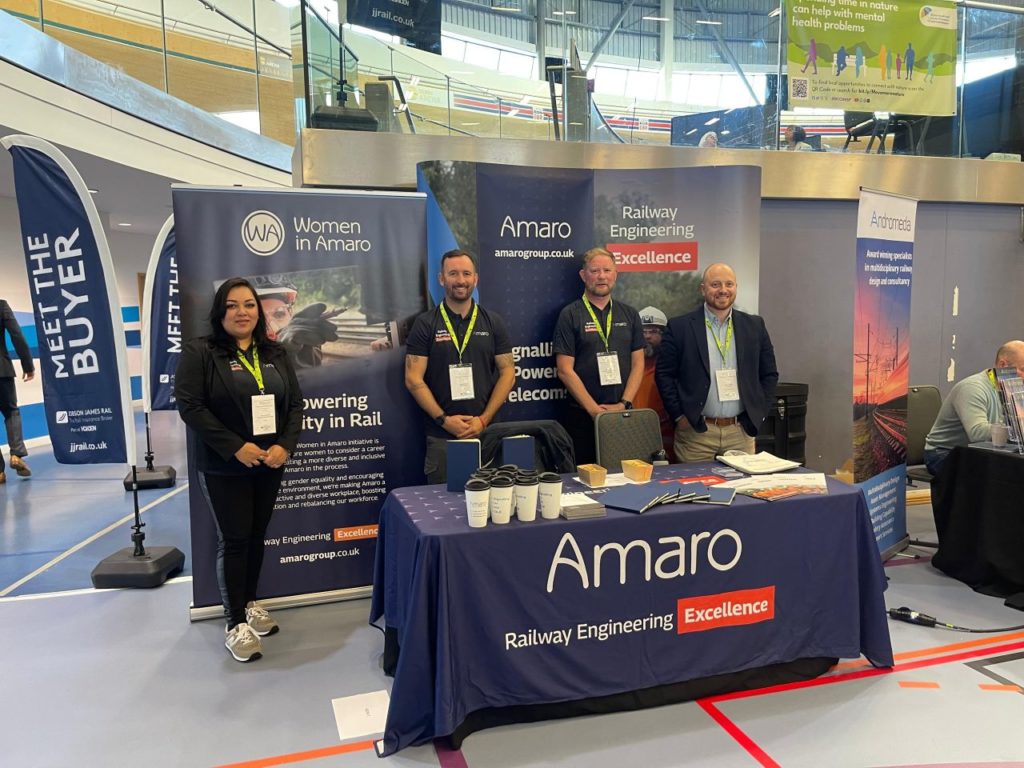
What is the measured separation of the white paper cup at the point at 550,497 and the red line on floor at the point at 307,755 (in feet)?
3.14

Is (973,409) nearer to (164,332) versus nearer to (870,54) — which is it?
(870,54)

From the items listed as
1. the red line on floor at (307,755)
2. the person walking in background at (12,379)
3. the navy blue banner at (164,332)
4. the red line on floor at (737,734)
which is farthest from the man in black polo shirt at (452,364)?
the person walking in background at (12,379)

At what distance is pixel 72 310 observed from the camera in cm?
357

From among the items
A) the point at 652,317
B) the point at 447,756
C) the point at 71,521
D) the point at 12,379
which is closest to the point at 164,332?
the point at 71,521

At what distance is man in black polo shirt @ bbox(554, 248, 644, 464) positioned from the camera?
3.81 m

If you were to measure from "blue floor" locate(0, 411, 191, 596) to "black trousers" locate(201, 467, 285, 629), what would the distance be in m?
1.30

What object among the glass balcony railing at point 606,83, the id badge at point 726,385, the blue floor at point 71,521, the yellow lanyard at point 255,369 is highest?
the glass balcony railing at point 606,83

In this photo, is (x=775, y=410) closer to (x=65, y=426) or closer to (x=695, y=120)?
(x=695, y=120)

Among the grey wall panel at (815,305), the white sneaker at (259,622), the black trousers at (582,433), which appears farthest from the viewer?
the grey wall panel at (815,305)

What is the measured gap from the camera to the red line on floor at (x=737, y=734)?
2209 millimetres

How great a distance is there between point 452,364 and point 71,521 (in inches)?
136

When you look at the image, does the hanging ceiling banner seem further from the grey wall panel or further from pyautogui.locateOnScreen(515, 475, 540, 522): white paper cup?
pyautogui.locateOnScreen(515, 475, 540, 522): white paper cup

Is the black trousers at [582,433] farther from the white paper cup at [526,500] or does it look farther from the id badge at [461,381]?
the white paper cup at [526,500]

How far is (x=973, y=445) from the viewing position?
3711 mm
